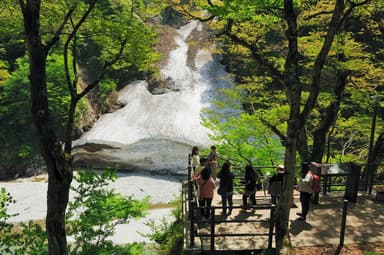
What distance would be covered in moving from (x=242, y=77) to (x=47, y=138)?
10448 millimetres

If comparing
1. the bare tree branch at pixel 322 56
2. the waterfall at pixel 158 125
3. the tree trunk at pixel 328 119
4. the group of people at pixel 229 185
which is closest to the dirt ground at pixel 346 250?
the group of people at pixel 229 185

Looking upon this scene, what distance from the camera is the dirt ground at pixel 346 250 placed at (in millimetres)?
7453

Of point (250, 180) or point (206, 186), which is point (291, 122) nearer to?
point (250, 180)

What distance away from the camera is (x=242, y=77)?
49.9ft

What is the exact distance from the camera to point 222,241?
7688mm

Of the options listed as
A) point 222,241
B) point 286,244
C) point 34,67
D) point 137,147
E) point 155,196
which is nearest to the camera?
point 34,67

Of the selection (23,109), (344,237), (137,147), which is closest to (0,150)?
(23,109)

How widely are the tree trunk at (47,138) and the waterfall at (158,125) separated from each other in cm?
1383

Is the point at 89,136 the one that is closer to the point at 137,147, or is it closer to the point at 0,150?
the point at 137,147

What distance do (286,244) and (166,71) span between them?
93.4 feet

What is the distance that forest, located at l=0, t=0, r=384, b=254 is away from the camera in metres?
6.44

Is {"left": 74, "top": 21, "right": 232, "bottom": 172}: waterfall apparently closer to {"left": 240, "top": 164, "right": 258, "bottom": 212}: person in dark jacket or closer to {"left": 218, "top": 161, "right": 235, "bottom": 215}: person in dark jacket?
{"left": 240, "top": 164, "right": 258, "bottom": 212}: person in dark jacket

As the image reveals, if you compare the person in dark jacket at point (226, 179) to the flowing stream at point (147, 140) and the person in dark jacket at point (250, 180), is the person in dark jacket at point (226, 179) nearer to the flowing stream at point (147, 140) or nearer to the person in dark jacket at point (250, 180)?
the person in dark jacket at point (250, 180)

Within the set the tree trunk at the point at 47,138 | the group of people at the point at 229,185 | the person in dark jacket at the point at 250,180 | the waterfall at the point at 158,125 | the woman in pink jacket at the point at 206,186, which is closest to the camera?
the tree trunk at the point at 47,138
